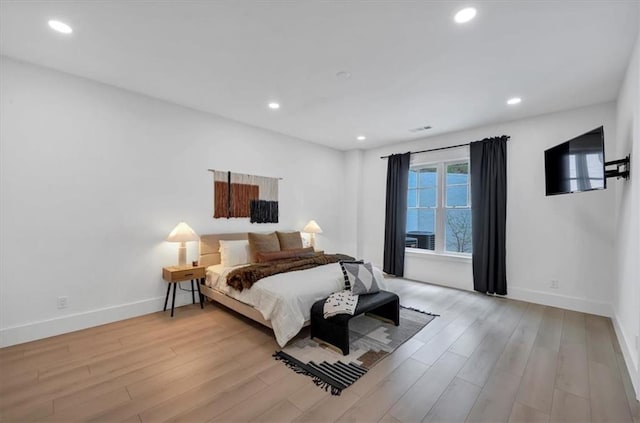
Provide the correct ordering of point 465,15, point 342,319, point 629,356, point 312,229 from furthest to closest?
point 312,229
point 342,319
point 629,356
point 465,15

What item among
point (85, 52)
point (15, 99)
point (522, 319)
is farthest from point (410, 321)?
point (15, 99)

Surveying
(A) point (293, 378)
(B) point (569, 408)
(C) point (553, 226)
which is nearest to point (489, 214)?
(C) point (553, 226)

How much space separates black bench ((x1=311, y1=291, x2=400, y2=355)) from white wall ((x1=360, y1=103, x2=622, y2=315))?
2.19 metres

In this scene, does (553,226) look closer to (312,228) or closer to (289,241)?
(312,228)

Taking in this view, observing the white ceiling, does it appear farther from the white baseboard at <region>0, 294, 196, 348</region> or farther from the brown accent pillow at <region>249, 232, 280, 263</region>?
the white baseboard at <region>0, 294, 196, 348</region>

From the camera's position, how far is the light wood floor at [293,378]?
185 centimetres

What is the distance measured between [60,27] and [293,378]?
3339 mm

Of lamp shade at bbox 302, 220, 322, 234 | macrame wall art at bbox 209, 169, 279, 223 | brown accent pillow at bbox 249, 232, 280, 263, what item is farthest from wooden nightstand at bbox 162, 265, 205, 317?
lamp shade at bbox 302, 220, 322, 234

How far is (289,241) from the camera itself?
4594 mm

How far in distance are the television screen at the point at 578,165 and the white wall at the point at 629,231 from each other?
0.21 metres

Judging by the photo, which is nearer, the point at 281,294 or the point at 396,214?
the point at 281,294

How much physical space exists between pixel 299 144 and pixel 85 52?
338cm

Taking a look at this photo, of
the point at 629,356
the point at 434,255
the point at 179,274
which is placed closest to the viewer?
the point at 629,356

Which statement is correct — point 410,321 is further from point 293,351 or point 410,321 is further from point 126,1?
point 126,1
